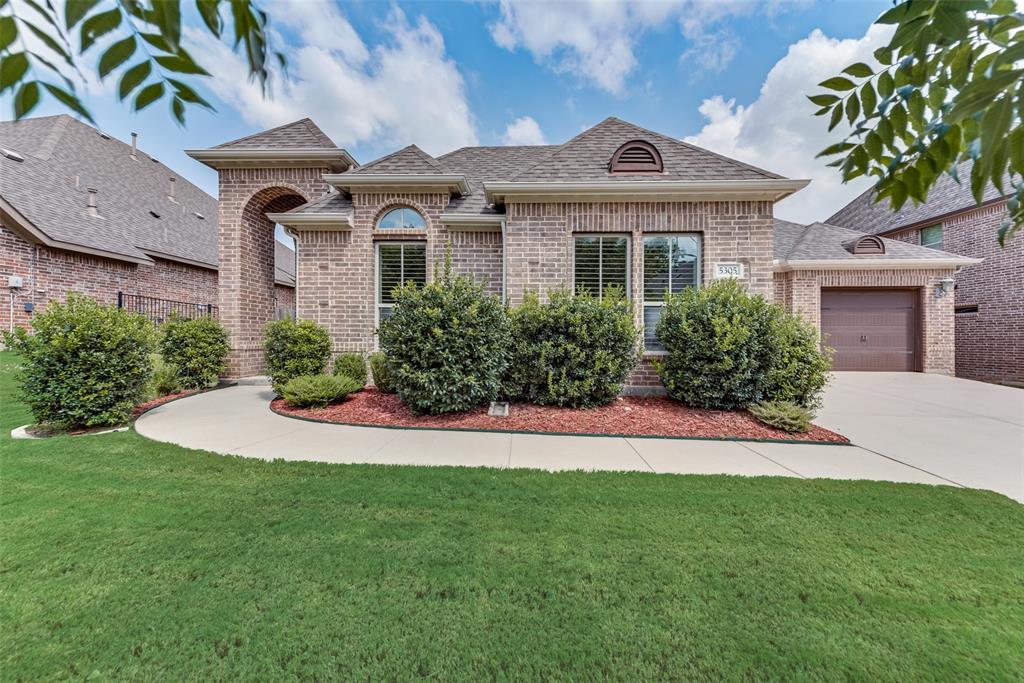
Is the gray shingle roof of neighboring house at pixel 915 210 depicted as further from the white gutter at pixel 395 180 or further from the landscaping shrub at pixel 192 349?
the landscaping shrub at pixel 192 349

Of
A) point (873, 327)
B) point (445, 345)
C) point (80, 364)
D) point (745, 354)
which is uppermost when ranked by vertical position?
point (873, 327)

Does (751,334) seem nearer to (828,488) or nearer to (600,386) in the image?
(600,386)

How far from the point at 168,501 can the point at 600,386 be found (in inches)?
214

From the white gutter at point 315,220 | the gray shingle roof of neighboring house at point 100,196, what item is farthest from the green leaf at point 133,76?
the gray shingle roof of neighboring house at point 100,196

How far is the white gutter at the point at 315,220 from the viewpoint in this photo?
7.84m

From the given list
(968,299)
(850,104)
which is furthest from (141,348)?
(968,299)

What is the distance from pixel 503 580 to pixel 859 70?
301 centimetres

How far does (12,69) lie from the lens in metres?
0.83

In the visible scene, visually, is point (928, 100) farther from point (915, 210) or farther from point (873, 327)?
point (915, 210)

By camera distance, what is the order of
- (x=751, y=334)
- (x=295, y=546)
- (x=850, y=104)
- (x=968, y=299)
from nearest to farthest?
(x=850, y=104) < (x=295, y=546) < (x=751, y=334) < (x=968, y=299)

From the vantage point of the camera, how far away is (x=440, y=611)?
201 centimetres

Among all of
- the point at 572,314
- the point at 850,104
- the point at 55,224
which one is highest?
the point at 55,224

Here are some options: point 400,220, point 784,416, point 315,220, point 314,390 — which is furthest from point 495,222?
point 784,416

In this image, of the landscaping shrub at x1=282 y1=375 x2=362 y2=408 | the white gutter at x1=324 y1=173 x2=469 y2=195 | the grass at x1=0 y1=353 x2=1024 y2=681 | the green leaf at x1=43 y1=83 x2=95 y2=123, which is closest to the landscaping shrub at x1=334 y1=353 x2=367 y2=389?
the landscaping shrub at x1=282 y1=375 x2=362 y2=408
